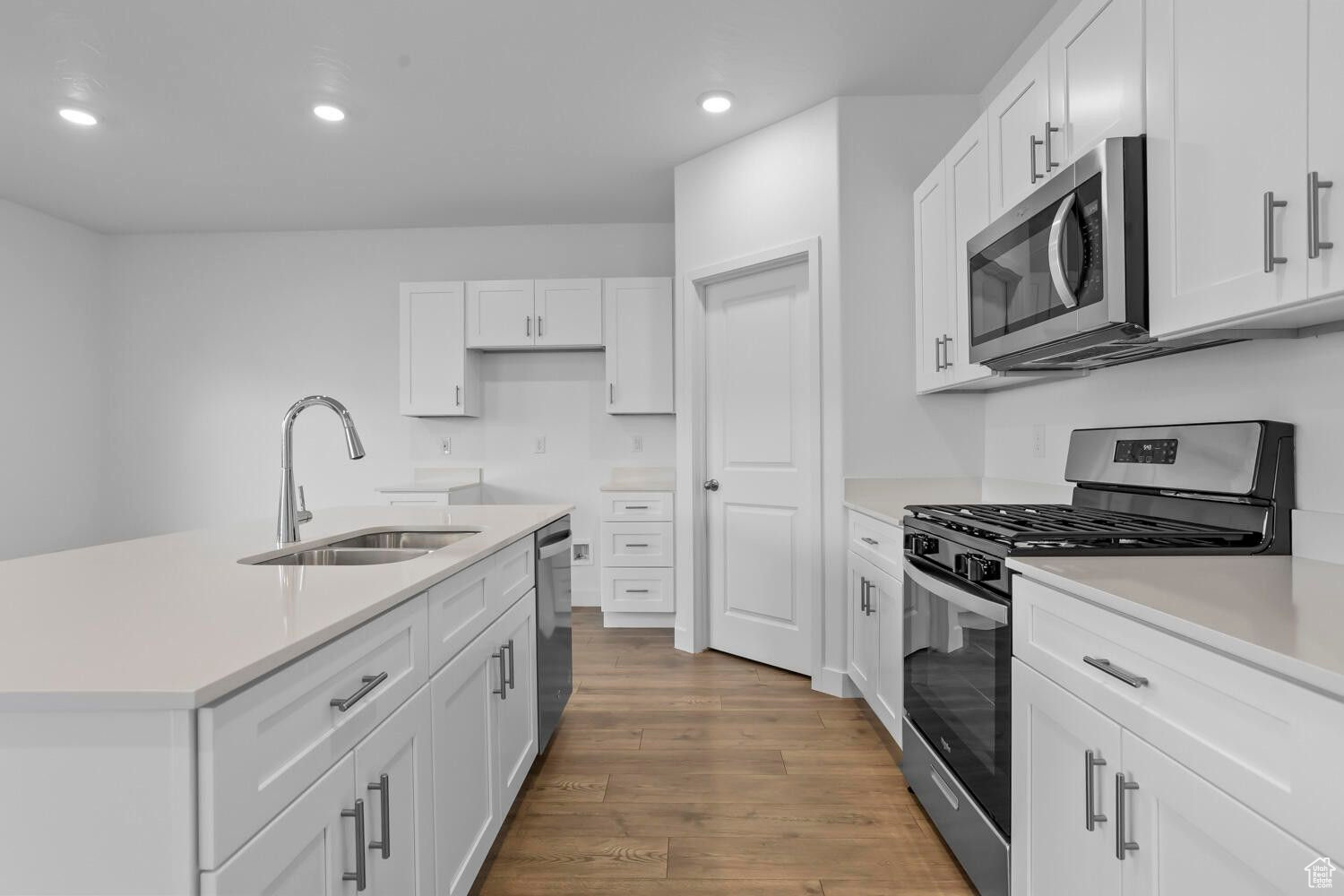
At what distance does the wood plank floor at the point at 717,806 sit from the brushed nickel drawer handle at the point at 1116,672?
0.93m

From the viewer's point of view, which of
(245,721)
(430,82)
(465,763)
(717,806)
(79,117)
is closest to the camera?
(245,721)

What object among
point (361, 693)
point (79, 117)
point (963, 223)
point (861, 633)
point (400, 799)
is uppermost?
point (79, 117)

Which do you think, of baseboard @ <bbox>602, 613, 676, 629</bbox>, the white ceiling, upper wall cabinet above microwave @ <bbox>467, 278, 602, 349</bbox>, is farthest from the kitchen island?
upper wall cabinet above microwave @ <bbox>467, 278, 602, 349</bbox>

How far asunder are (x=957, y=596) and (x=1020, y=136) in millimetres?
1371

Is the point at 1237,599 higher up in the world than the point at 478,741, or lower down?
higher up

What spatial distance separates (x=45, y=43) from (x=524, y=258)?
104 inches

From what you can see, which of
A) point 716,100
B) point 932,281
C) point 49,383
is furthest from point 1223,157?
point 49,383

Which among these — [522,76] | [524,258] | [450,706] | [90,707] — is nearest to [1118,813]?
[450,706]

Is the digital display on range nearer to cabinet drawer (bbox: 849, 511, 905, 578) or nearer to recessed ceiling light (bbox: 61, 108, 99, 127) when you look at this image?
cabinet drawer (bbox: 849, 511, 905, 578)

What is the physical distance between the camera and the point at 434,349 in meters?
4.54

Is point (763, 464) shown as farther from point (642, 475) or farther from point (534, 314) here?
point (534, 314)

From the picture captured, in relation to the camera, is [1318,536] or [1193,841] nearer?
[1193,841]

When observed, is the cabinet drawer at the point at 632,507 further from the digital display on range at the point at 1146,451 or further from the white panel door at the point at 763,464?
the digital display on range at the point at 1146,451

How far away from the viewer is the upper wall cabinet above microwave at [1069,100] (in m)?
1.48
